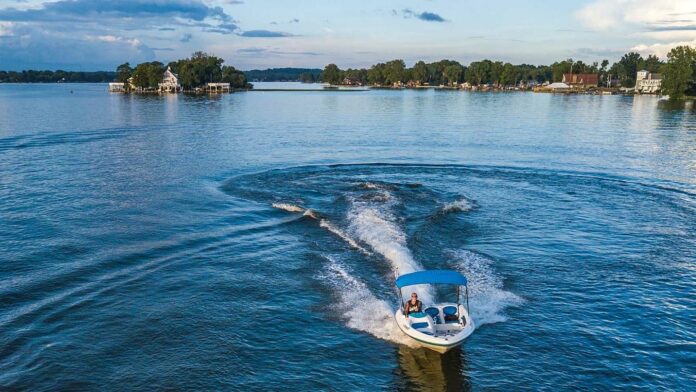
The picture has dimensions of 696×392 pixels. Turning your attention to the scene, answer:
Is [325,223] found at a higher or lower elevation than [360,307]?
higher

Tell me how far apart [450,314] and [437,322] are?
2.49 feet

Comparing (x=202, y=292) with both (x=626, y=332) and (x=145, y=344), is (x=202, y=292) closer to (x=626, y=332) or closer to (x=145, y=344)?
(x=145, y=344)

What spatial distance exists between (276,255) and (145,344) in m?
12.9

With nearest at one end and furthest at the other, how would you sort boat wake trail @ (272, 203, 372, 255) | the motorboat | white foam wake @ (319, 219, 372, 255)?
the motorboat, white foam wake @ (319, 219, 372, 255), boat wake trail @ (272, 203, 372, 255)

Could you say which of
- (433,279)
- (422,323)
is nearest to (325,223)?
(433,279)

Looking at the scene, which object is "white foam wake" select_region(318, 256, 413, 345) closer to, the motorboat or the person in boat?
the motorboat

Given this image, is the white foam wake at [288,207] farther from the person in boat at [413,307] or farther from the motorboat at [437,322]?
the person in boat at [413,307]

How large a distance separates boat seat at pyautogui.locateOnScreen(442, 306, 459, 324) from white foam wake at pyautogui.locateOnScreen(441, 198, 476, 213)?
20967 millimetres

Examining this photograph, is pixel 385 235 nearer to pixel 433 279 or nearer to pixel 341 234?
pixel 341 234

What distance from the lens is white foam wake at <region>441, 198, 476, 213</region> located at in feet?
156

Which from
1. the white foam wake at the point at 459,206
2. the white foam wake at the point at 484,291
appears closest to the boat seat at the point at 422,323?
the white foam wake at the point at 484,291

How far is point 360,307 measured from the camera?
2978cm

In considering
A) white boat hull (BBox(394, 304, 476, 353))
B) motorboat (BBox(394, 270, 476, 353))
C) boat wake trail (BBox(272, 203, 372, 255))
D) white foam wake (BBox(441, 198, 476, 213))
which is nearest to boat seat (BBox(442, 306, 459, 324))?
motorboat (BBox(394, 270, 476, 353))

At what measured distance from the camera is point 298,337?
87.2 ft
